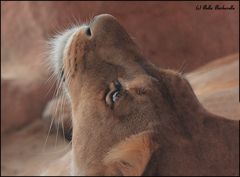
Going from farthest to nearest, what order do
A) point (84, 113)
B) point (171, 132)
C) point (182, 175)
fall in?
point (84, 113)
point (171, 132)
point (182, 175)

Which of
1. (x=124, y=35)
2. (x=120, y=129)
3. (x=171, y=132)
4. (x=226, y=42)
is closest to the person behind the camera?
(x=171, y=132)

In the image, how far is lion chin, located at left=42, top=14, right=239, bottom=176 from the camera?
1.67m

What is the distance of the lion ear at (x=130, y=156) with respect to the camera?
161 centimetres

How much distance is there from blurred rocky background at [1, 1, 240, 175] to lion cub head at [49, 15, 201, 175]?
2.10 metres

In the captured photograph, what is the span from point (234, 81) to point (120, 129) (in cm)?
187

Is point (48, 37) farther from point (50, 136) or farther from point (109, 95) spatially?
point (109, 95)

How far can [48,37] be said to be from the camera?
14.8 ft

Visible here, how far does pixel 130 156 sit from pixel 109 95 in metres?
0.44

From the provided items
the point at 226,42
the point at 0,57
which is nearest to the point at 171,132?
the point at 226,42

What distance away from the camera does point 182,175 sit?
5.12 feet

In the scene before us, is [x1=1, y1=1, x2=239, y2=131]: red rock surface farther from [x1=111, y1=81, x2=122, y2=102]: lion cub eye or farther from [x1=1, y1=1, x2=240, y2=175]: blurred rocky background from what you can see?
[x1=111, y1=81, x2=122, y2=102]: lion cub eye

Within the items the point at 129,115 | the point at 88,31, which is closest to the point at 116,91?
the point at 129,115

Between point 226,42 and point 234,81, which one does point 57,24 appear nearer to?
point 226,42

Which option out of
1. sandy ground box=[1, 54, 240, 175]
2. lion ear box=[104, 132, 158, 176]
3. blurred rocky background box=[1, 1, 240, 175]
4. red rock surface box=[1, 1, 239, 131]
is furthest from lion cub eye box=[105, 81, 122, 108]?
red rock surface box=[1, 1, 239, 131]
